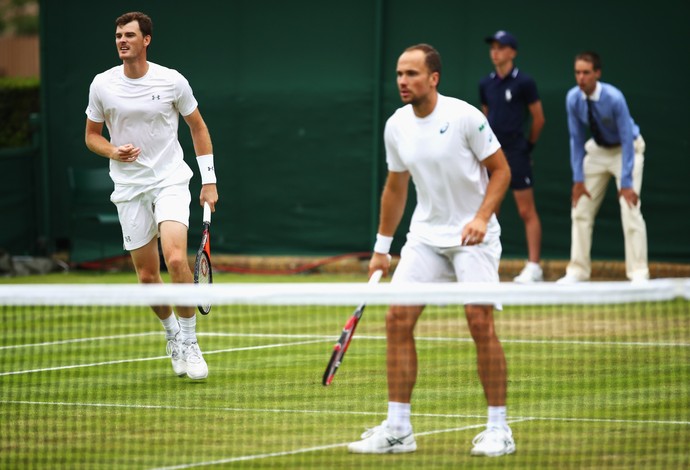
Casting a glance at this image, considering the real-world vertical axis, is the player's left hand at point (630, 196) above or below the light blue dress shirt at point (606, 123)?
below

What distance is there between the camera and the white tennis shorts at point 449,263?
637cm

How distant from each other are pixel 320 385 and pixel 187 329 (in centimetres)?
101

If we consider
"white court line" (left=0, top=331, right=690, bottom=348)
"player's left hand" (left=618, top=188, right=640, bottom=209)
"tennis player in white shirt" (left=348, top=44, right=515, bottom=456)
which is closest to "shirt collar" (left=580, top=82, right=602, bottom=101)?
"player's left hand" (left=618, top=188, right=640, bottom=209)

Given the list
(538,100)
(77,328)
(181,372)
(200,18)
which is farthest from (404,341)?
(200,18)

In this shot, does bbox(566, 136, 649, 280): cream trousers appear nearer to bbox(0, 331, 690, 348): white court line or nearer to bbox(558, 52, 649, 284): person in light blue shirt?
bbox(558, 52, 649, 284): person in light blue shirt

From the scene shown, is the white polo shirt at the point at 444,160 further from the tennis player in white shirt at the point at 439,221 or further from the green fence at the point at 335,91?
the green fence at the point at 335,91

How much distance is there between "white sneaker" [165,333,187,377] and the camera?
8.55 meters

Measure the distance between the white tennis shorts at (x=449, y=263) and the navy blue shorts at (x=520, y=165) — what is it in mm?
7311

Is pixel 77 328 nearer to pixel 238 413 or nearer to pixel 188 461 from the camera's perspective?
pixel 238 413

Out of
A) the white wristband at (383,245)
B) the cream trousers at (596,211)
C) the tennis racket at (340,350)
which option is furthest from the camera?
the cream trousers at (596,211)

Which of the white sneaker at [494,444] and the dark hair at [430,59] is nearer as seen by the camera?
the white sneaker at [494,444]

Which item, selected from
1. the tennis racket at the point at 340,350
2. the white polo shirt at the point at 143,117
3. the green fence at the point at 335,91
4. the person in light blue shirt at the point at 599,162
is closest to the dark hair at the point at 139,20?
the white polo shirt at the point at 143,117

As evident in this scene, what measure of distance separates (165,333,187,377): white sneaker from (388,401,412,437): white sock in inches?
105

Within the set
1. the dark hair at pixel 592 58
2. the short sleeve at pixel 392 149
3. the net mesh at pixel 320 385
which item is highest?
the dark hair at pixel 592 58
